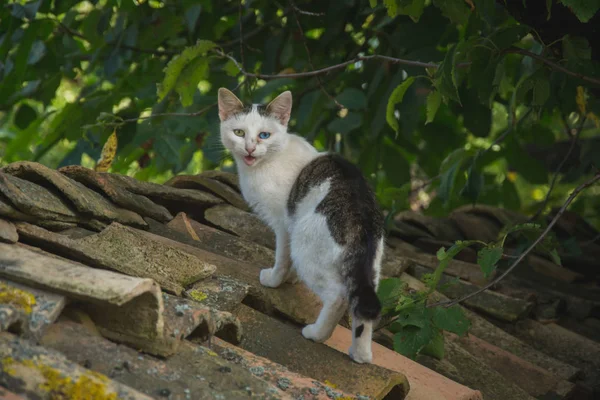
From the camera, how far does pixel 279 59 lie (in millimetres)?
5352

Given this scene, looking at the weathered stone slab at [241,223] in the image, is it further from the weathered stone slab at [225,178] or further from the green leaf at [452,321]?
the green leaf at [452,321]

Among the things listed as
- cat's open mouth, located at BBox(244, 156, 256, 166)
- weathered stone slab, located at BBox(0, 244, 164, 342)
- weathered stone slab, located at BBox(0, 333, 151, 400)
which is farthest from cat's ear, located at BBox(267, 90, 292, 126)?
weathered stone slab, located at BBox(0, 333, 151, 400)

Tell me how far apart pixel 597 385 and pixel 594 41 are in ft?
4.70

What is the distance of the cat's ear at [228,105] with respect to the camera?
3.82 metres

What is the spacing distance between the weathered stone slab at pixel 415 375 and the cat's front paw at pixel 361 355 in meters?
0.16

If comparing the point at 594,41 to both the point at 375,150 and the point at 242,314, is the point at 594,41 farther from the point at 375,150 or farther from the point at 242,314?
the point at 375,150

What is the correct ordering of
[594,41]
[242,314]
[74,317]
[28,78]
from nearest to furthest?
1. [74,317]
2. [242,314]
3. [594,41]
4. [28,78]

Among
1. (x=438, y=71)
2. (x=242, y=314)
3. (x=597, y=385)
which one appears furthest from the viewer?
(x=597, y=385)

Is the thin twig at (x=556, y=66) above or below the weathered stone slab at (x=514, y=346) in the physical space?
above

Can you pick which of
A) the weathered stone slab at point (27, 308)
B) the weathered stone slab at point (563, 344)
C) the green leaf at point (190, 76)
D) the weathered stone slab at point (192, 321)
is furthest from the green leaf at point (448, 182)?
the weathered stone slab at point (27, 308)

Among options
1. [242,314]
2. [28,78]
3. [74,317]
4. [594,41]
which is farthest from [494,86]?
[28,78]

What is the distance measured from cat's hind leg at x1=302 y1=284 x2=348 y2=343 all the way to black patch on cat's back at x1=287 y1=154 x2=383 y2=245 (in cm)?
18

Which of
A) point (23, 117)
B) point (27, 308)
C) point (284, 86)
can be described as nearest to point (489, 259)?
point (27, 308)

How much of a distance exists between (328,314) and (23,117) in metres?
3.74
